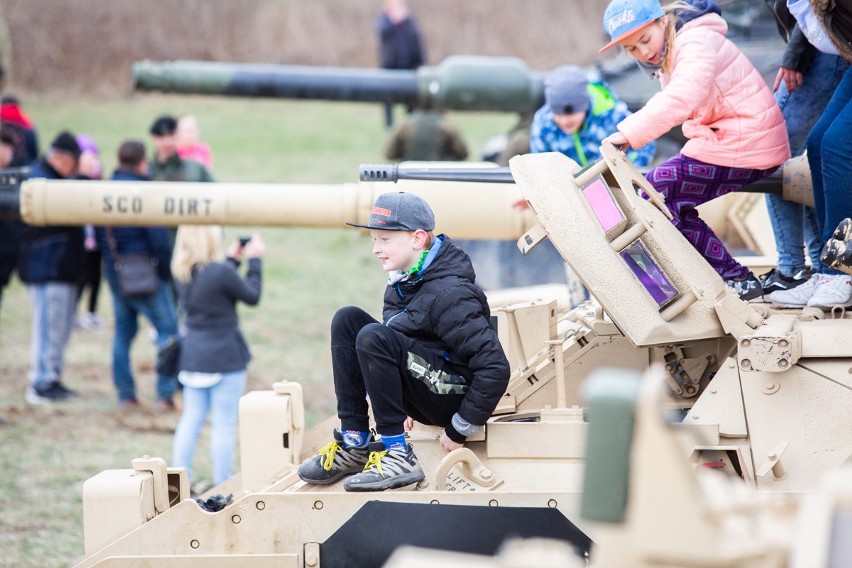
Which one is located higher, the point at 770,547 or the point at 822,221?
the point at 822,221

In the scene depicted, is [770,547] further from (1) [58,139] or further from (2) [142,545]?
(1) [58,139]

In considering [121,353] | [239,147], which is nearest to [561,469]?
[121,353]

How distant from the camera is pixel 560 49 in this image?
2467 cm

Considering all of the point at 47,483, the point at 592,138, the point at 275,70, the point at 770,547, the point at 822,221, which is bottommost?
the point at 47,483

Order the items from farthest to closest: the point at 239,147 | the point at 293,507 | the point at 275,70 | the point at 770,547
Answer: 1. the point at 239,147
2. the point at 275,70
3. the point at 293,507
4. the point at 770,547

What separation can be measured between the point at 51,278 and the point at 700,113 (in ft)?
20.6

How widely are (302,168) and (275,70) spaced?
795 cm

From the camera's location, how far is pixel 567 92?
23.3 ft

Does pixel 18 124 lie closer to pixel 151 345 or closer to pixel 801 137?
pixel 151 345

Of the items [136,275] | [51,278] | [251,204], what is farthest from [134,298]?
[251,204]

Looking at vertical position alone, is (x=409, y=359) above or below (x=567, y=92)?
below

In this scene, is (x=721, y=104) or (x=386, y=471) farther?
(x=721, y=104)

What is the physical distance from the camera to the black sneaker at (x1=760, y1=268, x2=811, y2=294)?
541 cm

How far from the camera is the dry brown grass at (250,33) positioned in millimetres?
24328
